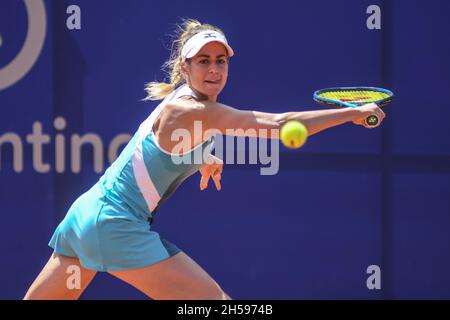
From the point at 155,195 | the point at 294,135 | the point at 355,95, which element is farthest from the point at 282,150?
the point at 294,135

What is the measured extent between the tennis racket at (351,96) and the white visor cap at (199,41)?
466 mm

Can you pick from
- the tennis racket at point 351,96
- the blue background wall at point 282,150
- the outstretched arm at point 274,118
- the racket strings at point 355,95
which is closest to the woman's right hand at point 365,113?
the outstretched arm at point 274,118

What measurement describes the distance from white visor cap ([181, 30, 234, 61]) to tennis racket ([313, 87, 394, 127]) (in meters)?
0.47

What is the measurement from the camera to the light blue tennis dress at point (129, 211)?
10.5 feet

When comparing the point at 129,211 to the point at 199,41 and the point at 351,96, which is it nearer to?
the point at 199,41

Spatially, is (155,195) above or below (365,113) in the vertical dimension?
below

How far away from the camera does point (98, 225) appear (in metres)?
3.21

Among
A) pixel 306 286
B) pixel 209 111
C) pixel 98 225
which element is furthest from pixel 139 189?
pixel 306 286

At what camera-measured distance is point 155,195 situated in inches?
129

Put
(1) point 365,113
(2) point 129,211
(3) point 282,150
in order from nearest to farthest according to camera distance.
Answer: (1) point 365,113
(2) point 129,211
(3) point 282,150

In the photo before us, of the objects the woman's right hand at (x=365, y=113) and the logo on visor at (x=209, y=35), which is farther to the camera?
the logo on visor at (x=209, y=35)

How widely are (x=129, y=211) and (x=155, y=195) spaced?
→ 12 centimetres

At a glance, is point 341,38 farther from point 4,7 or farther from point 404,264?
point 4,7

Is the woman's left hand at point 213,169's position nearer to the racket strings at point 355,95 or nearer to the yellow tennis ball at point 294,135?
the racket strings at point 355,95
